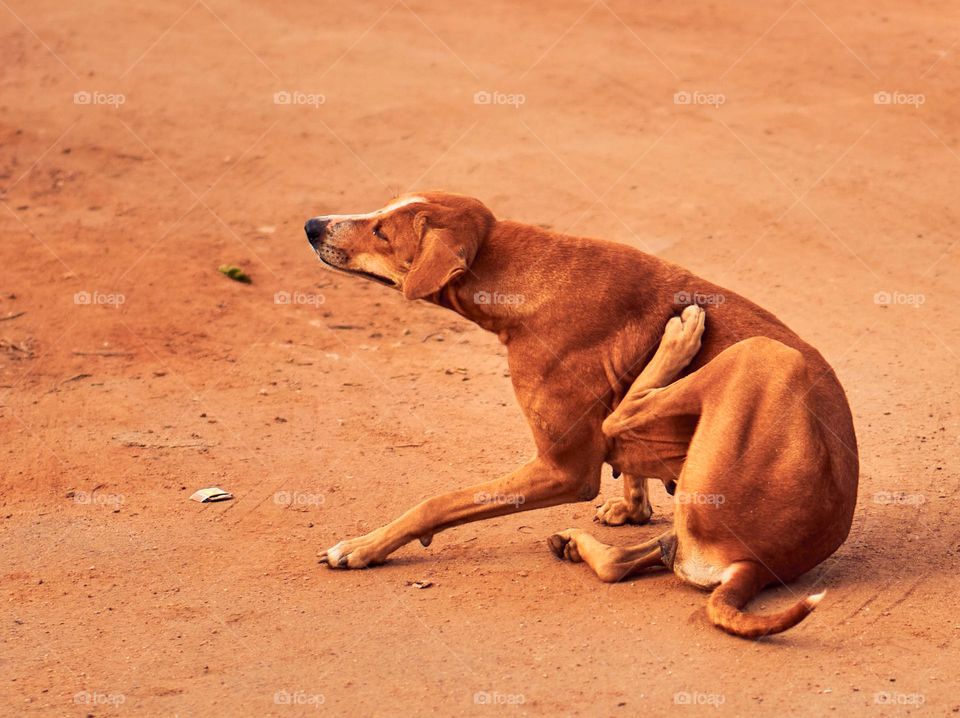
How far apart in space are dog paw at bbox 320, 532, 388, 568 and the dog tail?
1.85 metres

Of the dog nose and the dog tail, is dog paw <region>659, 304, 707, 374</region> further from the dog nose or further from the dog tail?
the dog nose

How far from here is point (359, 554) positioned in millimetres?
7371

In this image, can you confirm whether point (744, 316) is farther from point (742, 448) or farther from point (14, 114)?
point (14, 114)

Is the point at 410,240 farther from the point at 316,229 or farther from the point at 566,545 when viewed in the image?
the point at 566,545

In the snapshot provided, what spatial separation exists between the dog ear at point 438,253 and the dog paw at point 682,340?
3.57 feet

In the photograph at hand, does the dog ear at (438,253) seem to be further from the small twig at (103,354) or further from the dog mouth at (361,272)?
the small twig at (103,354)

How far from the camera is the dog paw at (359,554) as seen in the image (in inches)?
290

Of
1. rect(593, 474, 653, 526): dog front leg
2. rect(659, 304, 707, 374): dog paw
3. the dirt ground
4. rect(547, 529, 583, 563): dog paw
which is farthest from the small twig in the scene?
rect(659, 304, 707, 374): dog paw

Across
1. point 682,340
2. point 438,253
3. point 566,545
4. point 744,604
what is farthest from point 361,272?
point 744,604

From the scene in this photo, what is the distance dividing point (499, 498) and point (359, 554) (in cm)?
85

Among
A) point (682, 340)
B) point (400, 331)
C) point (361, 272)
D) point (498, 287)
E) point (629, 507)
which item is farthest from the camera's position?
point (400, 331)

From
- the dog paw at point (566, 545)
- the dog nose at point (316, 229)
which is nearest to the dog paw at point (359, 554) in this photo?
the dog paw at point (566, 545)

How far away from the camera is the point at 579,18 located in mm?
17047

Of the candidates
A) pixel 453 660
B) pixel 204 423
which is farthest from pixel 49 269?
pixel 453 660
